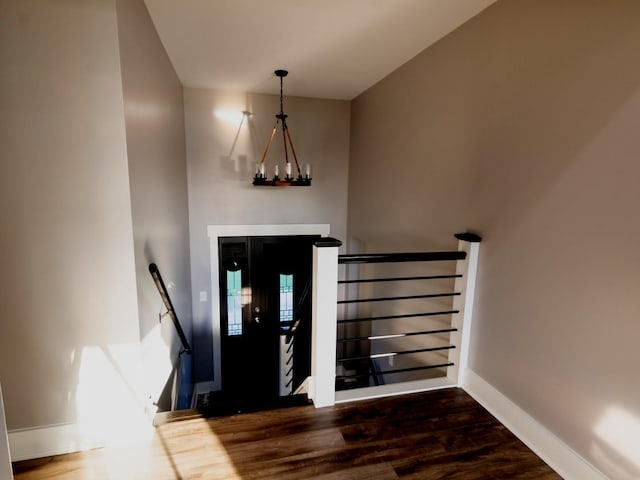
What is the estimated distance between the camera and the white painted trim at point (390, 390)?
7.60 ft

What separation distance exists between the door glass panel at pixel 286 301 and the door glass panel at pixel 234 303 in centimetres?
59

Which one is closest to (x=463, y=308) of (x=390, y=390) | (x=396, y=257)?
(x=396, y=257)

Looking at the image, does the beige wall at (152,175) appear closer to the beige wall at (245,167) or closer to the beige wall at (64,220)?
the beige wall at (64,220)

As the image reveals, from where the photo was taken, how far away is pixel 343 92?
426 centimetres

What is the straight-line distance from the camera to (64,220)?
1757mm

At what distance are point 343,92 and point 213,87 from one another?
1.60 metres

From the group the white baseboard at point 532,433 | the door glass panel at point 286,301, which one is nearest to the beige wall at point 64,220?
the white baseboard at point 532,433

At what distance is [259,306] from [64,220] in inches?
132

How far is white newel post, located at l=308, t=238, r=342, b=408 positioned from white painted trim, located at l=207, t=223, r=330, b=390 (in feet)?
8.59

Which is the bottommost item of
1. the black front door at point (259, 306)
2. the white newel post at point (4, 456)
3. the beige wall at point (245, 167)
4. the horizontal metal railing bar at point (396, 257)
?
the black front door at point (259, 306)

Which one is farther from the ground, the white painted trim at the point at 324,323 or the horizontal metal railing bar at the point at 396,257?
the horizontal metal railing bar at the point at 396,257

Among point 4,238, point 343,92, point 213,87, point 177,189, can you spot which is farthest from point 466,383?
point 213,87

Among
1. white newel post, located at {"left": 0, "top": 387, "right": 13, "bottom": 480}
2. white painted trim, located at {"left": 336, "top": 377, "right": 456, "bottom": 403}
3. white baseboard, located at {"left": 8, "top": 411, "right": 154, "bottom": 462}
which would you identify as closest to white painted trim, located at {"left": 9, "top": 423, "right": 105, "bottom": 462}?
white baseboard, located at {"left": 8, "top": 411, "right": 154, "bottom": 462}

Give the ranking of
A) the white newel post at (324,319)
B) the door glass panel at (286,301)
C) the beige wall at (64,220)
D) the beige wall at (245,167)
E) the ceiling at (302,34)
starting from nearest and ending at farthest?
the beige wall at (64,220)
the white newel post at (324,319)
the ceiling at (302,34)
the beige wall at (245,167)
the door glass panel at (286,301)
